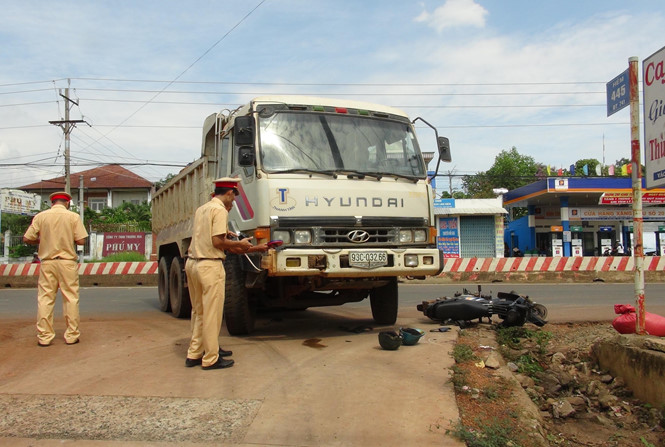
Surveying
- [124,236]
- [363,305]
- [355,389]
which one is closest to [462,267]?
[363,305]

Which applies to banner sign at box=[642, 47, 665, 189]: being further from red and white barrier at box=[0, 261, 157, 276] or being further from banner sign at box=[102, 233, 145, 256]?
banner sign at box=[102, 233, 145, 256]

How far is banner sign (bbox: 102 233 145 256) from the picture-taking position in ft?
104

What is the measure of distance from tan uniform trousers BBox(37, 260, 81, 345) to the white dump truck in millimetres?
1718

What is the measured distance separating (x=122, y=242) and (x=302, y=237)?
93.9ft

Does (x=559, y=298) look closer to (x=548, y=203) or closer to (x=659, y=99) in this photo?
(x=659, y=99)

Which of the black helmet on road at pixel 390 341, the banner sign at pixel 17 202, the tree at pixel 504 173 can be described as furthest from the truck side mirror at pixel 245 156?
the tree at pixel 504 173

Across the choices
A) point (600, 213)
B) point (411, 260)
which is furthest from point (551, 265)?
point (600, 213)

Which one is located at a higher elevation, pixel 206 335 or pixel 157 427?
pixel 206 335

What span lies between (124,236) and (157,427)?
1192 inches

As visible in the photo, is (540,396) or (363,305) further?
(363,305)

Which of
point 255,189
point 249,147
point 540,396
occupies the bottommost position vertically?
point 540,396

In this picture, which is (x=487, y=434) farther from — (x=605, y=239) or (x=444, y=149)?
(x=605, y=239)

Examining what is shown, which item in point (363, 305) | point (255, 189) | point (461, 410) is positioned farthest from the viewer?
point (363, 305)

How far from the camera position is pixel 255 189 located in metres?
5.91
